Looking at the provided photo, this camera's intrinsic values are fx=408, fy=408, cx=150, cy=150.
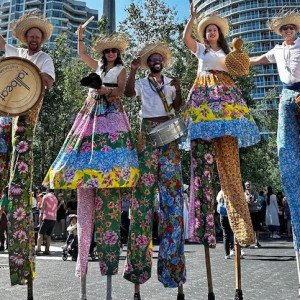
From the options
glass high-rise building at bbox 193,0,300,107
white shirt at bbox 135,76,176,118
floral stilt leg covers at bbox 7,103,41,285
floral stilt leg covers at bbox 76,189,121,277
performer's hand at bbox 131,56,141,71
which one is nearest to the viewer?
floral stilt leg covers at bbox 7,103,41,285

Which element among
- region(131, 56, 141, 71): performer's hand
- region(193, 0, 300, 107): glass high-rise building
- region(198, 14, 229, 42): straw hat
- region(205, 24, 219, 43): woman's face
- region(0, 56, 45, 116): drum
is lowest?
region(0, 56, 45, 116): drum

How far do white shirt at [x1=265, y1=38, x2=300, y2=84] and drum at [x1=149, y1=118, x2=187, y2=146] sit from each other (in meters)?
1.17

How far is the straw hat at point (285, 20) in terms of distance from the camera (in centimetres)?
417

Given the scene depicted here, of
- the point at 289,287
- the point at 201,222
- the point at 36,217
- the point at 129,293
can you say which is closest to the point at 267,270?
the point at 289,287

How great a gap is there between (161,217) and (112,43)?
1828 millimetres

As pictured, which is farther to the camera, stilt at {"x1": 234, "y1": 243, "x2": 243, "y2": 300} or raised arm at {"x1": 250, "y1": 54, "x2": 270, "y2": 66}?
raised arm at {"x1": 250, "y1": 54, "x2": 270, "y2": 66}

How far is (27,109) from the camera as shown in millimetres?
3570

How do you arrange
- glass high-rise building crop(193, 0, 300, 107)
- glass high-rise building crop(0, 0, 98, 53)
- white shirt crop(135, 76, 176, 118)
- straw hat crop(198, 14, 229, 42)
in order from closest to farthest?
white shirt crop(135, 76, 176, 118)
straw hat crop(198, 14, 229, 42)
glass high-rise building crop(193, 0, 300, 107)
glass high-rise building crop(0, 0, 98, 53)

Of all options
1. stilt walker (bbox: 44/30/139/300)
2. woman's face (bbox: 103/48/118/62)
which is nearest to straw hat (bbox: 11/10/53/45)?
woman's face (bbox: 103/48/118/62)

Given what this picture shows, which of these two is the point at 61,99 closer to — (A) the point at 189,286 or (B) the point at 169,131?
(A) the point at 189,286

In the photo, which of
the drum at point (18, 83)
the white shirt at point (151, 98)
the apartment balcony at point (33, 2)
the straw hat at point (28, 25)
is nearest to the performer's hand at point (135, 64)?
the white shirt at point (151, 98)

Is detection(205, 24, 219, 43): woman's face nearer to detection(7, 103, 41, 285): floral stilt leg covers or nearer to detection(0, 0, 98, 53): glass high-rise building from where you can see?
detection(7, 103, 41, 285): floral stilt leg covers

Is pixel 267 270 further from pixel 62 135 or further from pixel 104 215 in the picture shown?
pixel 62 135

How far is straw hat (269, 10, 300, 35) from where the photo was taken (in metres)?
4.17
